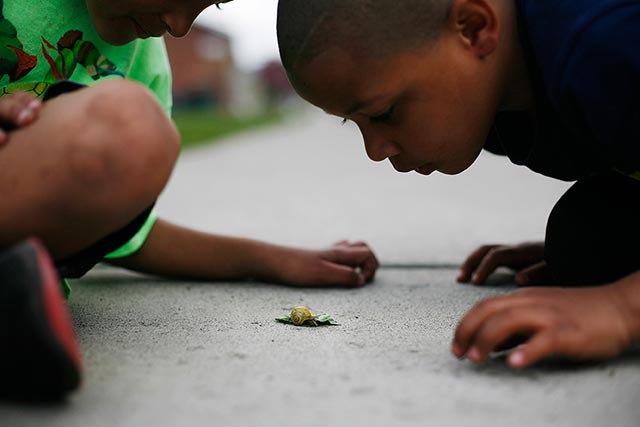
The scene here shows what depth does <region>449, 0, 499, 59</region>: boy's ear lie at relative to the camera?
1.09 m

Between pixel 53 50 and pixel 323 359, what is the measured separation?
78 centimetres

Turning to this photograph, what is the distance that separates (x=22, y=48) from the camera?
4.41 ft

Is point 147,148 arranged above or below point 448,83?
below

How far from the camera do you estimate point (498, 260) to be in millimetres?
1491

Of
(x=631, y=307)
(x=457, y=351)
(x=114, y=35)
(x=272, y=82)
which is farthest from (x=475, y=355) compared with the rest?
(x=272, y=82)

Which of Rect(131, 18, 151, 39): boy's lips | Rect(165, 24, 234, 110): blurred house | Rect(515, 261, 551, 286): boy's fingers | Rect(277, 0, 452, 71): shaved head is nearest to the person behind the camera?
Rect(277, 0, 452, 71): shaved head

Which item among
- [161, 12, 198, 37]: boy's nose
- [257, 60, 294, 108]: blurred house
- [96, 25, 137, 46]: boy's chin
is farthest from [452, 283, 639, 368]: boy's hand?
[257, 60, 294, 108]: blurred house

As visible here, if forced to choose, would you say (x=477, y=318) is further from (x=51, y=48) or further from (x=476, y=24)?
(x=51, y=48)

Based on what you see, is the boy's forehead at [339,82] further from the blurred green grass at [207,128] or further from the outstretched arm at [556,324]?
the blurred green grass at [207,128]

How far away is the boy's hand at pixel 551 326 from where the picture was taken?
85 cm

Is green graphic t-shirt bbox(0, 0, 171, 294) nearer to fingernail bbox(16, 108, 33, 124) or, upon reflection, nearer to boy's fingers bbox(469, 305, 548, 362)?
fingernail bbox(16, 108, 33, 124)

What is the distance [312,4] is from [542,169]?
1.50 ft

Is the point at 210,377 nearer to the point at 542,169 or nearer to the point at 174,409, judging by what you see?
the point at 174,409

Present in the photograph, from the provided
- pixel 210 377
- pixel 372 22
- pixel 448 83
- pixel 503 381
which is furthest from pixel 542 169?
pixel 210 377
